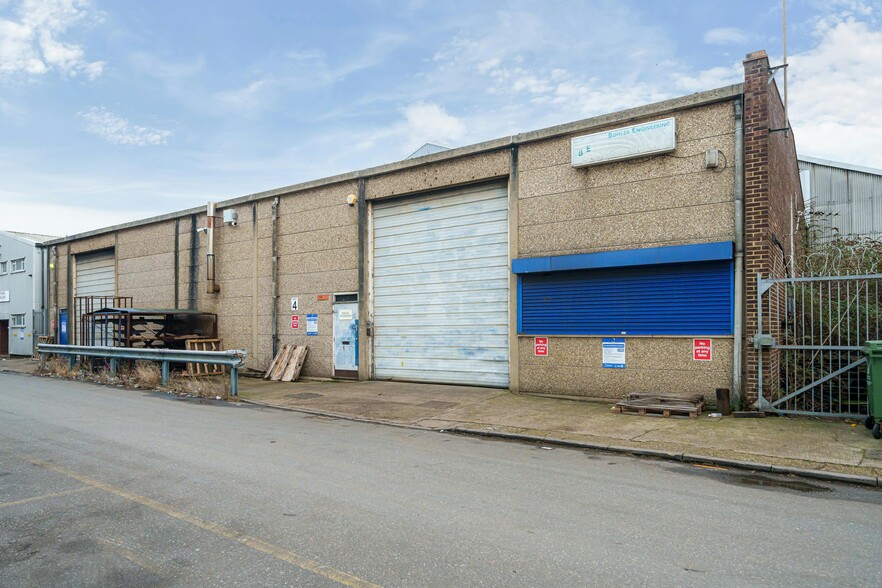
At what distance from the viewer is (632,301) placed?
38.1 feet

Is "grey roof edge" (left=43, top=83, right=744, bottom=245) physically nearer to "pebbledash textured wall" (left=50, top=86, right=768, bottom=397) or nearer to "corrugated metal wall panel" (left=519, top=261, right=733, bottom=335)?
"pebbledash textured wall" (left=50, top=86, right=768, bottom=397)

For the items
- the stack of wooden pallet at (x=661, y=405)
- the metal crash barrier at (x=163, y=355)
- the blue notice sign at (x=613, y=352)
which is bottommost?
the stack of wooden pallet at (x=661, y=405)

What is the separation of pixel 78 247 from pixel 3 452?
2273cm

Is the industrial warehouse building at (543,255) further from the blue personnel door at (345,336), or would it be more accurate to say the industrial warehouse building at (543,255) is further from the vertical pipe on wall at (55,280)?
the vertical pipe on wall at (55,280)

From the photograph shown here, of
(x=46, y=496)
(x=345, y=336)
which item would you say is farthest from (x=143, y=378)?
(x=46, y=496)

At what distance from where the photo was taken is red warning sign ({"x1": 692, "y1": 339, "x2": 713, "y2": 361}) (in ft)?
35.1

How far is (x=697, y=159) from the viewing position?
1092cm

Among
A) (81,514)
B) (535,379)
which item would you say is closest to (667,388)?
(535,379)

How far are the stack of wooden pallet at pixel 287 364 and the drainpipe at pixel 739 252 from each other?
11.1m

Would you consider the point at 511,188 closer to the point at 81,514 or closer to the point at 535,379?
the point at 535,379


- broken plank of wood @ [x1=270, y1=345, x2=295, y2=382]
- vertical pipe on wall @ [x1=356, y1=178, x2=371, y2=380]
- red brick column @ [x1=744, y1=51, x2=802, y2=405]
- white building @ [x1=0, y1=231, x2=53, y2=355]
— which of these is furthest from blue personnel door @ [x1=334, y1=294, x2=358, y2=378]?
white building @ [x1=0, y1=231, x2=53, y2=355]

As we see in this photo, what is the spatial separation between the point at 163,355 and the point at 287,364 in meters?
3.29

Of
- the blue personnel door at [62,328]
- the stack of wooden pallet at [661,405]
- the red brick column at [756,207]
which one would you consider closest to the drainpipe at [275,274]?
the stack of wooden pallet at [661,405]

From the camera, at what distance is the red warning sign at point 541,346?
12678mm
